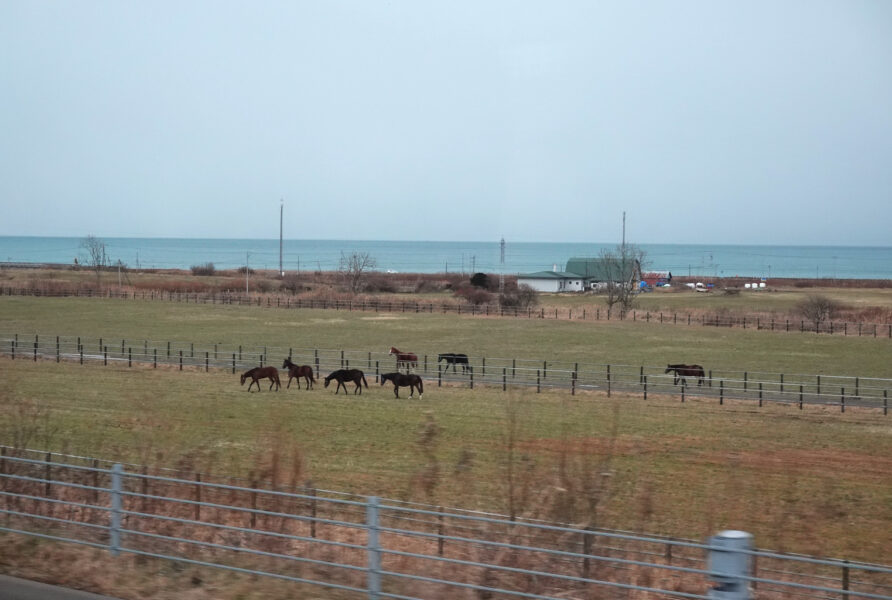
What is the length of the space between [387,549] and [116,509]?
2896 mm

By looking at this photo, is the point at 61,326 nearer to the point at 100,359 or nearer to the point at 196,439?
the point at 100,359

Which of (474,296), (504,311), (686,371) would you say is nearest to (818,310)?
(504,311)

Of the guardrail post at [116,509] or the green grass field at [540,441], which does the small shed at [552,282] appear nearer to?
the green grass field at [540,441]

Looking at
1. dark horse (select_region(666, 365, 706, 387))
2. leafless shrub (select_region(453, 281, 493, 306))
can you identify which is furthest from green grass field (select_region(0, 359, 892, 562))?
leafless shrub (select_region(453, 281, 493, 306))

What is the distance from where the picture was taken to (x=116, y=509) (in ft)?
28.9

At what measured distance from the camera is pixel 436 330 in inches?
2253

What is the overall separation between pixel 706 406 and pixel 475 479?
601 inches

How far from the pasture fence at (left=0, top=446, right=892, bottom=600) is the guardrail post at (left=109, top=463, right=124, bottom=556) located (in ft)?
0.04

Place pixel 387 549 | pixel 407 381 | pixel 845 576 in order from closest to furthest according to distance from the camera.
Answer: pixel 845 576
pixel 387 549
pixel 407 381

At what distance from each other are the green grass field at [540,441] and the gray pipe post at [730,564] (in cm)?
255

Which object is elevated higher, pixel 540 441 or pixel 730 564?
pixel 730 564

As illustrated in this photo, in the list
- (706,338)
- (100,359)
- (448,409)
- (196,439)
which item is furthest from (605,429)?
(706,338)

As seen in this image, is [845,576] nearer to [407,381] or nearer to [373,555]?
[373,555]

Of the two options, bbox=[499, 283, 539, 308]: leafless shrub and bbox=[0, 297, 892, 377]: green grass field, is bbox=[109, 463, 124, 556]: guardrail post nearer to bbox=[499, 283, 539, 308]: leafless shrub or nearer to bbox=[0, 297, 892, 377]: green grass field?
bbox=[0, 297, 892, 377]: green grass field
